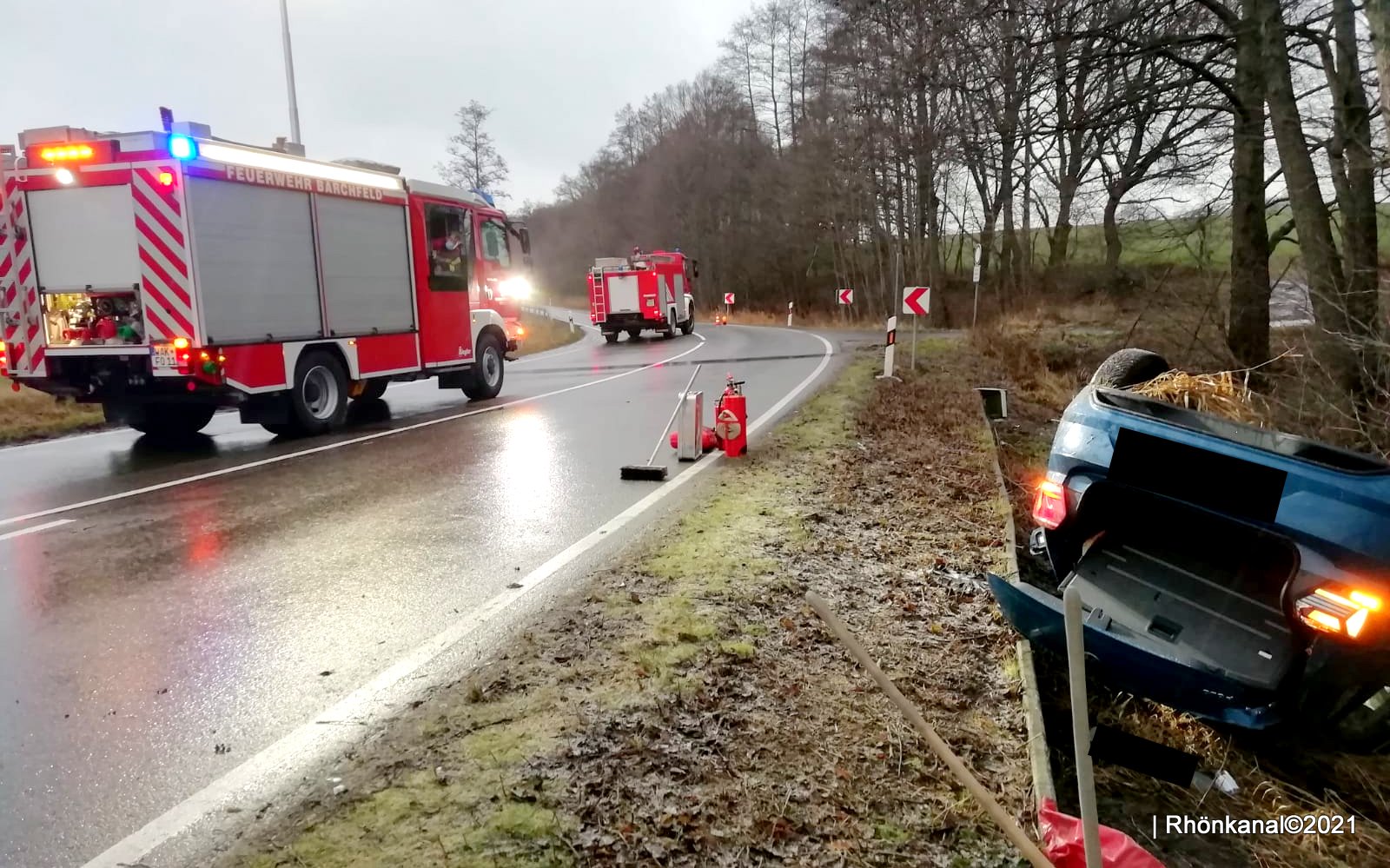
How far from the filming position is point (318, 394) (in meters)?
11.0

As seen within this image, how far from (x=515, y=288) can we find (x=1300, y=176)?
11375mm

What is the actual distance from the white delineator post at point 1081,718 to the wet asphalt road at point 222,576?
9.05 feet

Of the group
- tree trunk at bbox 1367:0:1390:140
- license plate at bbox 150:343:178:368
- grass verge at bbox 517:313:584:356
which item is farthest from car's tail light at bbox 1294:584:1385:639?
grass verge at bbox 517:313:584:356

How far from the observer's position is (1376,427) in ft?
25.1

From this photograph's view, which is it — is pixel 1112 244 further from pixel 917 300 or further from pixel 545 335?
pixel 917 300

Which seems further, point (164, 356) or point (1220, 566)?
point (164, 356)

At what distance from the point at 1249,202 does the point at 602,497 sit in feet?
35.7

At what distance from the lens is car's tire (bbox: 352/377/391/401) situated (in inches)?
479

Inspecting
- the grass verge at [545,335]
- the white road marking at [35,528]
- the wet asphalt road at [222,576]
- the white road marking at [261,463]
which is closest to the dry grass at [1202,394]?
the wet asphalt road at [222,576]

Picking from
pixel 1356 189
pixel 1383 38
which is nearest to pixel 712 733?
pixel 1383 38

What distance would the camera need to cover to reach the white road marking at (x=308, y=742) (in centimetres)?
271

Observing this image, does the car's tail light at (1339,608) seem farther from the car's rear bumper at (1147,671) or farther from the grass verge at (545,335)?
the grass verge at (545,335)

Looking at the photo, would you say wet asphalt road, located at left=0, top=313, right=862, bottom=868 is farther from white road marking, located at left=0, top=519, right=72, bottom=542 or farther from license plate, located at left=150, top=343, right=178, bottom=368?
license plate, located at left=150, top=343, right=178, bottom=368

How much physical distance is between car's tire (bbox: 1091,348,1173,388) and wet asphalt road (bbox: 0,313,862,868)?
347 centimetres
